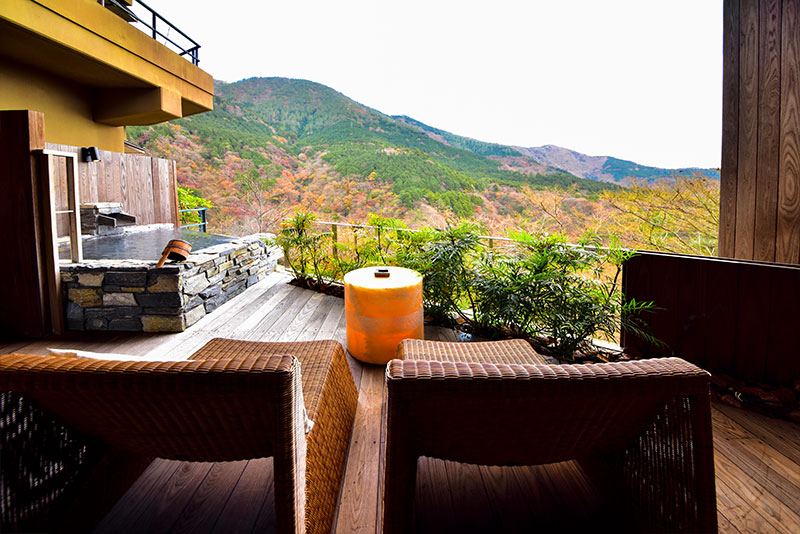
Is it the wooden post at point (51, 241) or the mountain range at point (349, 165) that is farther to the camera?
the mountain range at point (349, 165)

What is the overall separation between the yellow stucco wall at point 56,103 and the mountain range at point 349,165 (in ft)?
19.0

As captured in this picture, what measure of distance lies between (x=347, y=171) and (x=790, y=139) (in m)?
12.7

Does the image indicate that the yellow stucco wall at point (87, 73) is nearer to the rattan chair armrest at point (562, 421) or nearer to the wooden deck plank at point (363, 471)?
the wooden deck plank at point (363, 471)

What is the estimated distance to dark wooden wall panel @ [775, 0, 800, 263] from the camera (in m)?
2.34

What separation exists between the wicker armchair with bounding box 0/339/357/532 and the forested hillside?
8.23m

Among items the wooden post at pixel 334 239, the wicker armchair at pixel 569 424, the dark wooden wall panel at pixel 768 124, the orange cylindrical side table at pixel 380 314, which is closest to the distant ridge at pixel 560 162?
the dark wooden wall panel at pixel 768 124

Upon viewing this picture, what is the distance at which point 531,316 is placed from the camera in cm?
286

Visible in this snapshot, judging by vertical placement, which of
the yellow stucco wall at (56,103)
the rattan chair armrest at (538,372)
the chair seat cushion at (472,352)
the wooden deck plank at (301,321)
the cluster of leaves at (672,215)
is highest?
the yellow stucco wall at (56,103)

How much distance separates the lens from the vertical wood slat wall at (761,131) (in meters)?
2.38

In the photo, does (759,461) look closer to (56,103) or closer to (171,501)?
(171,501)

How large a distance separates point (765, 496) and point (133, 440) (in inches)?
91.0

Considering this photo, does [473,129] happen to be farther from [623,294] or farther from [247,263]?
[623,294]

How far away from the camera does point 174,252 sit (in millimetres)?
3652

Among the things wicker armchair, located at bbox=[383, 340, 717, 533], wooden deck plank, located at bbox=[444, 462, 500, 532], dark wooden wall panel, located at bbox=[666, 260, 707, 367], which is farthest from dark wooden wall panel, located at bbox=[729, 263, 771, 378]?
wooden deck plank, located at bbox=[444, 462, 500, 532]
